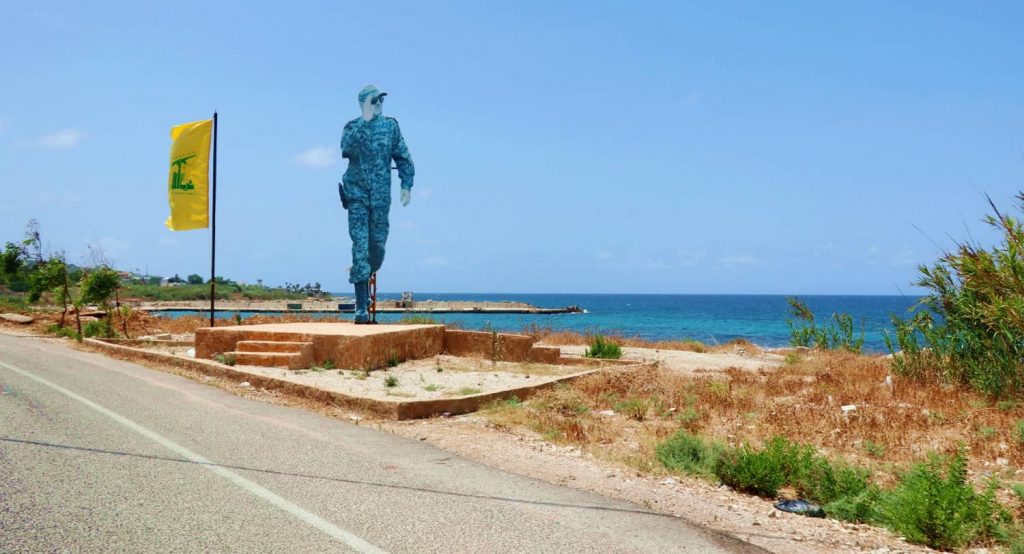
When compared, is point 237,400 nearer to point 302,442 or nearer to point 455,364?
point 302,442

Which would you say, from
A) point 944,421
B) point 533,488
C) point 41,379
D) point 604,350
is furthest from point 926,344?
point 41,379

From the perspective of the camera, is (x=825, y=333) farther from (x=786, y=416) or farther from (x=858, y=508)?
(x=858, y=508)

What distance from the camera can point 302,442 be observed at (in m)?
7.67

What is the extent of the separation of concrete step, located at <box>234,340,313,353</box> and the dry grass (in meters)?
5.85

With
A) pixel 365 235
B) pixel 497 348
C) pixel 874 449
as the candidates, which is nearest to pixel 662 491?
pixel 874 449

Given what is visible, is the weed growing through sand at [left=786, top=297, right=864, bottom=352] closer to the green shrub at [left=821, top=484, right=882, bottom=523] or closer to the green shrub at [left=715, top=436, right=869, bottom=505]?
the green shrub at [left=715, top=436, right=869, bottom=505]

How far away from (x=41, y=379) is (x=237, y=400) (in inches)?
153

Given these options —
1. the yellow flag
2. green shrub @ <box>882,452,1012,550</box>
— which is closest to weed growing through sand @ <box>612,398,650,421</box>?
green shrub @ <box>882,452,1012,550</box>

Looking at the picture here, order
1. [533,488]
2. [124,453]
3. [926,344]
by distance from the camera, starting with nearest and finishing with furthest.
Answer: [533,488] < [124,453] < [926,344]

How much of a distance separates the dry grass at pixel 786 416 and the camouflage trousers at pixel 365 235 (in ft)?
31.7

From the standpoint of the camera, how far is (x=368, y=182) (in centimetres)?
2011

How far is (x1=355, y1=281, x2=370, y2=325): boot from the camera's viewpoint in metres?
20.2

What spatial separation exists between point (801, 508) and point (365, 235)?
1615 centimetres

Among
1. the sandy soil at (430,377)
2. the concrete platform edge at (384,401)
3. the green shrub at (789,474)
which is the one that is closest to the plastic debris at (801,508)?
the green shrub at (789,474)
